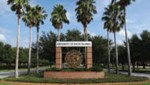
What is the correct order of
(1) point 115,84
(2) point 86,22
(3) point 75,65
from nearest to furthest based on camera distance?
(1) point 115,84 < (3) point 75,65 < (2) point 86,22

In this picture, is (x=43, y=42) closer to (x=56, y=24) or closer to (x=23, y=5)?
(x=56, y=24)

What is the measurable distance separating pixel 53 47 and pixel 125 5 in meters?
30.2

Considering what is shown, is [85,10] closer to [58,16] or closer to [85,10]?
[85,10]

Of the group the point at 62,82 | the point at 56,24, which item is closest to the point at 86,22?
the point at 56,24

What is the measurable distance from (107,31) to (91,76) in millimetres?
23674

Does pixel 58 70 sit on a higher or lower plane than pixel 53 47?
lower

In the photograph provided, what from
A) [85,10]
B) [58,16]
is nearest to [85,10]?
[85,10]

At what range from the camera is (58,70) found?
132 ft

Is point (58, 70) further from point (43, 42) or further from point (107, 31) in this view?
point (43, 42)

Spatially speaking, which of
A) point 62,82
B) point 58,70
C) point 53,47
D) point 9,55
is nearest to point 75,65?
point 58,70

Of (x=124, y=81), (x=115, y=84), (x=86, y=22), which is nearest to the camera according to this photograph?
(x=115, y=84)

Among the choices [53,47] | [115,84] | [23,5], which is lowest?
[115,84]

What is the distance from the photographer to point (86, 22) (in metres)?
54.8

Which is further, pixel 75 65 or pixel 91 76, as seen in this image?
pixel 75 65
